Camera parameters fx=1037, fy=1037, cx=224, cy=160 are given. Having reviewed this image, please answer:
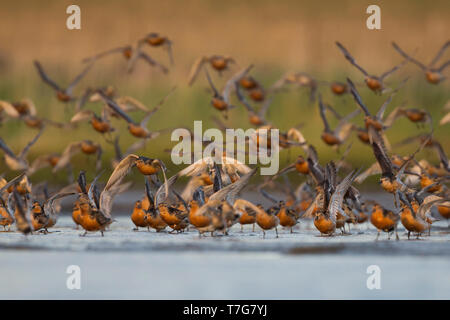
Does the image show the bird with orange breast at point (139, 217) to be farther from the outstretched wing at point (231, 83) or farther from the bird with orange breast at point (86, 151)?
the outstretched wing at point (231, 83)

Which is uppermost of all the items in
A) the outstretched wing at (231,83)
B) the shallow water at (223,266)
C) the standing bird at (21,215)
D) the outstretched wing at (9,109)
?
the outstretched wing at (231,83)

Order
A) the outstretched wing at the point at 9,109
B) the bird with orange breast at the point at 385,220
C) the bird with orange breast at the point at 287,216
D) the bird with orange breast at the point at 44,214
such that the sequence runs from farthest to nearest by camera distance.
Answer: the outstretched wing at the point at 9,109 < the bird with orange breast at the point at 287,216 < the bird with orange breast at the point at 44,214 < the bird with orange breast at the point at 385,220

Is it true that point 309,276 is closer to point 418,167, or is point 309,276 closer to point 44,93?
point 418,167

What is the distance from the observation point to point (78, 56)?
101ft

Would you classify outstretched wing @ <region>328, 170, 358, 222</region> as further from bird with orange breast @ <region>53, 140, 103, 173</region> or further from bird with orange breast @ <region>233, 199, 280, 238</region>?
bird with orange breast @ <region>53, 140, 103, 173</region>

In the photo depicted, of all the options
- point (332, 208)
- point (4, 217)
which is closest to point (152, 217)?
point (4, 217)

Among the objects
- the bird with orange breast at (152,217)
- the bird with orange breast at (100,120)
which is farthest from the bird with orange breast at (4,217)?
the bird with orange breast at (100,120)

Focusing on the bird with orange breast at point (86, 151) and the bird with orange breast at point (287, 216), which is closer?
the bird with orange breast at point (287, 216)

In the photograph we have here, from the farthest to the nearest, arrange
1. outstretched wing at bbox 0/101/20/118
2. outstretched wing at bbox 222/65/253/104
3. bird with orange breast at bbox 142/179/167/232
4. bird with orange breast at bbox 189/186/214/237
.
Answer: outstretched wing at bbox 222/65/253/104, outstretched wing at bbox 0/101/20/118, bird with orange breast at bbox 142/179/167/232, bird with orange breast at bbox 189/186/214/237

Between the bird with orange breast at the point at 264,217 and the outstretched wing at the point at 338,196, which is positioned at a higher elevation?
the outstretched wing at the point at 338,196

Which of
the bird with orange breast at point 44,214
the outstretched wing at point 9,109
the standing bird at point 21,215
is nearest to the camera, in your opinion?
the standing bird at point 21,215

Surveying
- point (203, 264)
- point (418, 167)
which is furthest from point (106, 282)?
point (418, 167)

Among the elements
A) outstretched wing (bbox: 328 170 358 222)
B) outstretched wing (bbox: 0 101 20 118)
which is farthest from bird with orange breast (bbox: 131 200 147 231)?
outstretched wing (bbox: 0 101 20 118)

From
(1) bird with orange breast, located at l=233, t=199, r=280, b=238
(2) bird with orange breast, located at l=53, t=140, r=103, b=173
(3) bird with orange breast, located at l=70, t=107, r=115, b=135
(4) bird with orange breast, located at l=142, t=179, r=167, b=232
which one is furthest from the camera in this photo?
(2) bird with orange breast, located at l=53, t=140, r=103, b=173
